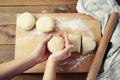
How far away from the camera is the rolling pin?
918 millimetres

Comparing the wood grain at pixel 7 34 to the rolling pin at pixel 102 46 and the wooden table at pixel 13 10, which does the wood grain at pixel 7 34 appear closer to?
the wooden table at pixel 13 10

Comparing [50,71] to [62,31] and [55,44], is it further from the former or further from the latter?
[62,31]

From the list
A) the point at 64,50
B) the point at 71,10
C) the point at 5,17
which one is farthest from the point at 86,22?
the point at 5,17

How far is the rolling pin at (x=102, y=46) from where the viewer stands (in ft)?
3.01

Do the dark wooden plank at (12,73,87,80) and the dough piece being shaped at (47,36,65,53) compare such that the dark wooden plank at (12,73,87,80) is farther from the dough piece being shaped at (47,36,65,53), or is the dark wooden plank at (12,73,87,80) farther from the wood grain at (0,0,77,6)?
the wood grain at (0,0,77,6)

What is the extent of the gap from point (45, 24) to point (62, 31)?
0.28 ft

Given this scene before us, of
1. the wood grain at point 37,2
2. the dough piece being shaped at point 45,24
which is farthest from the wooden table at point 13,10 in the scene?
the dough piece being shaped at point 45,24

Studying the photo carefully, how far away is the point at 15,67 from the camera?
0.93 meters

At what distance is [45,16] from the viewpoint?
1.08m

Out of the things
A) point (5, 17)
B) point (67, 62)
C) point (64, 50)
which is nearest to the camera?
point (64, 50)

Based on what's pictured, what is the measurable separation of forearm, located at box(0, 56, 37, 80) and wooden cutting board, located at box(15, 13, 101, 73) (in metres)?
0.05

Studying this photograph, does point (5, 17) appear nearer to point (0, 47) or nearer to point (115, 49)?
point (0, 47)

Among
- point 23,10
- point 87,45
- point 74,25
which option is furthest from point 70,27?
point 23,10

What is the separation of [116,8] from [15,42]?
1.57 ft
